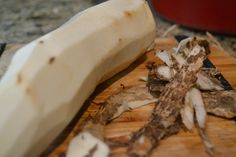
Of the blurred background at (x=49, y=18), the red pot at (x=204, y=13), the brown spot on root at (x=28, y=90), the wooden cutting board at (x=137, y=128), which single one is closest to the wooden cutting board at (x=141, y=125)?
the wooden cutting board at (x=137, y=128)

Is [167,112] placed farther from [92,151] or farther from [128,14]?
[128,14]

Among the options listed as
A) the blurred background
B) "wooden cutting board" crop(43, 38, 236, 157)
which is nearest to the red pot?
the blurred background

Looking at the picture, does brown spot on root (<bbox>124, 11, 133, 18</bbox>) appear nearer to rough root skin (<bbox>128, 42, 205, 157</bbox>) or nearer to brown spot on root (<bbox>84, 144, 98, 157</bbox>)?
rough root skin (<bbox>128, 42, 205, 157</bbox>)

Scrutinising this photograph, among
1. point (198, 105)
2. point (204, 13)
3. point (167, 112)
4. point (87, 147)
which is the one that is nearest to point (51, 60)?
point (87, 147)

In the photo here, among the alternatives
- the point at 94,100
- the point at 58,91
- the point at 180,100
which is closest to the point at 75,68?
the point at 58,91

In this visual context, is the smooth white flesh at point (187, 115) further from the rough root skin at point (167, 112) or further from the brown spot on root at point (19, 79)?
the brown spot on root at point (19, 79)

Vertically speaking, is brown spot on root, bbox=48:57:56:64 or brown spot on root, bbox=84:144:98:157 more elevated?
brown spot on root, bbox=48:57:56:64
